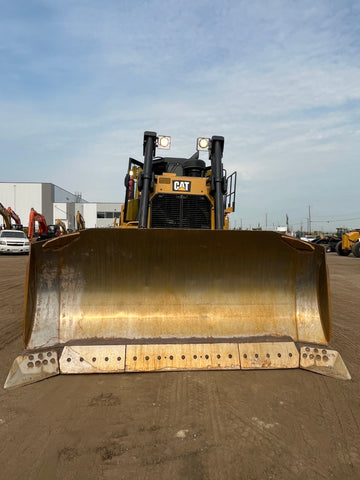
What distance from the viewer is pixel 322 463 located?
5.69 ft

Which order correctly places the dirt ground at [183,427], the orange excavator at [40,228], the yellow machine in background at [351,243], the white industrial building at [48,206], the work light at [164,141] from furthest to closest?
1. the white industrial building at [48,206]
2. the yellow machine in background at [351,243]
3. the orange excavator at [40,228]
4. the work light at [164,141]
5. the dirt ground at [183,427]

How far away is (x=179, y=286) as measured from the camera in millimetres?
3125

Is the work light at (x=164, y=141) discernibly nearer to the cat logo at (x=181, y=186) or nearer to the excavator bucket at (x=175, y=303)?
the cat logo at (x=181, y=186)

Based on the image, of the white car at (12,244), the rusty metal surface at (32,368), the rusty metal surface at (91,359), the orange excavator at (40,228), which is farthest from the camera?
the orange excavator at (40,228)

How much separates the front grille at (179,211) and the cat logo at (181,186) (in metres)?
0.10

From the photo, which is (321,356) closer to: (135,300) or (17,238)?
(135,300)

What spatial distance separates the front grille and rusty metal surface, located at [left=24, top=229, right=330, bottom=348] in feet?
7.08

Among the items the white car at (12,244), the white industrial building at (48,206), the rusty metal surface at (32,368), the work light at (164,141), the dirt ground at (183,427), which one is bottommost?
A: the dirt ground at (183,427)

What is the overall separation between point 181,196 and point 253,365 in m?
3.13

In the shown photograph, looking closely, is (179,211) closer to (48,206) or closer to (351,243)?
(351,243)

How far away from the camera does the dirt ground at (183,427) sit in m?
1.70

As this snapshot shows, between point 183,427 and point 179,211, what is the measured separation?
3.62m

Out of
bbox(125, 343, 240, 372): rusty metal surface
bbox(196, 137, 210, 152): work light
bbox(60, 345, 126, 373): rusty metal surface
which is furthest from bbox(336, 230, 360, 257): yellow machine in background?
bbox(60, 345, 126, 373): rusty metal surface

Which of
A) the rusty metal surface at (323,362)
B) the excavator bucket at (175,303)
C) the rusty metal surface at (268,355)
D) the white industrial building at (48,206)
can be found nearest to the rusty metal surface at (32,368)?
the excavator bucket at (175,303)
